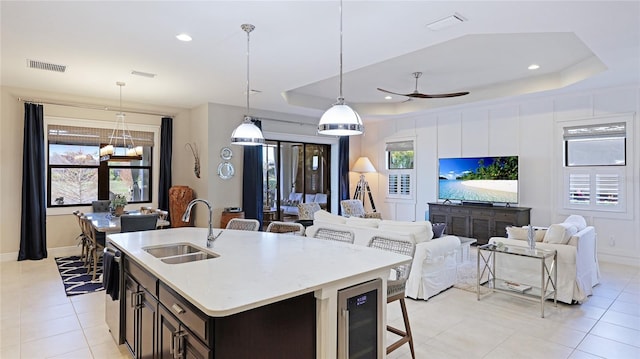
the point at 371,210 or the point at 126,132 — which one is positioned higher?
the point at 126,132

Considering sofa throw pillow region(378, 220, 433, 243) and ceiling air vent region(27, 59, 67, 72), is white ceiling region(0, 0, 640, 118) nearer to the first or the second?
ceiling air vent region(27, 59, 67, 72)

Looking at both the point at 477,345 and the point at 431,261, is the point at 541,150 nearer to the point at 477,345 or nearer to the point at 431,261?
the point at 431,261

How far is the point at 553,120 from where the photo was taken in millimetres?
6332

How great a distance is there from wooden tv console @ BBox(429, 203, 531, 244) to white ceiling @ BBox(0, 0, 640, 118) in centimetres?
211

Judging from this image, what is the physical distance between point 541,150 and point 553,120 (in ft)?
1.82

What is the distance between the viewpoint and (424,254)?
3994mm

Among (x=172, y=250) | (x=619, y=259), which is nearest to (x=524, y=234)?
(x=619, y=259)

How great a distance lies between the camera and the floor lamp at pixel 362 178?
898 cm

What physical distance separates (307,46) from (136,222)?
9.67ft

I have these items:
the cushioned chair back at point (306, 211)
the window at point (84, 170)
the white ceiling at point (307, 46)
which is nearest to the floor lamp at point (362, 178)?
the cushioned chair back at point (306, 211)

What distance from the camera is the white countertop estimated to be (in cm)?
162

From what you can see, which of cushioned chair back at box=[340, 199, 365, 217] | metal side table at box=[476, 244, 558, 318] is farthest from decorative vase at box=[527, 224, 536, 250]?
cushioned chair back at box=[340, 199, 365, 217]

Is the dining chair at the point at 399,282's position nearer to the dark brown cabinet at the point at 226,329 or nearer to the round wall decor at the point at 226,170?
the dark brown cabinet at the point at 226,329

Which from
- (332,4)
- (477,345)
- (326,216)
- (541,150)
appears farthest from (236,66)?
(541,150)
